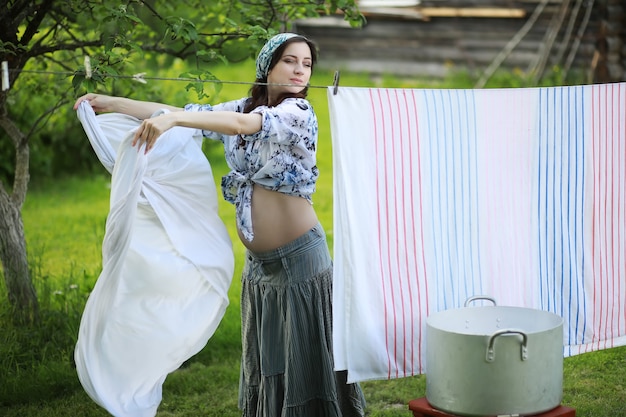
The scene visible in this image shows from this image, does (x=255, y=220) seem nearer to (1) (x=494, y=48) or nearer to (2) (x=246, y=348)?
(2) (x=246, y=348)

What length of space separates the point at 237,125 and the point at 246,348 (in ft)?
3.54

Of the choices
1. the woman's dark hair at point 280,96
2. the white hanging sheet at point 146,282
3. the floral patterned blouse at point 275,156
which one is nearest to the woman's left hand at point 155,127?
the white hanging sheet at point 146,282

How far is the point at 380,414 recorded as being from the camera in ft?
13.6

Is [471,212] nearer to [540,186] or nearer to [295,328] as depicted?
[540,186]

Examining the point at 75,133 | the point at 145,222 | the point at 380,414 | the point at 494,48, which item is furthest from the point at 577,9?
the point at 145,222

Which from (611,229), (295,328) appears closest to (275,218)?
(295,328)

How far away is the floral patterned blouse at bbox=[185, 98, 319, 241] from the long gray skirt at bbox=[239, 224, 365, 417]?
20 centimetres

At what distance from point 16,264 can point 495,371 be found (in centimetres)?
278

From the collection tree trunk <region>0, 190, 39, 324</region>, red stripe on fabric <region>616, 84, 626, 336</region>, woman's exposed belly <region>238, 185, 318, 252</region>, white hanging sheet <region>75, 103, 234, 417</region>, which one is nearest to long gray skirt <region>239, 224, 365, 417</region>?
woman's exposed belly <region>238, 185, 318, 252</region>

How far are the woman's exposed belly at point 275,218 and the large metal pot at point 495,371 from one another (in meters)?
0.63

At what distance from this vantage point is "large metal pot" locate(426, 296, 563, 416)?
2.95 m

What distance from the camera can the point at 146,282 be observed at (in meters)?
3.23

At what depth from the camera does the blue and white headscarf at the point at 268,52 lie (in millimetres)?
3293

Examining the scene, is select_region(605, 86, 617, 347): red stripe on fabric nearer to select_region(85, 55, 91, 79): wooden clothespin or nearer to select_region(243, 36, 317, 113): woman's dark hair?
select_region(243, 36, 317, 113): woman's dark hair
